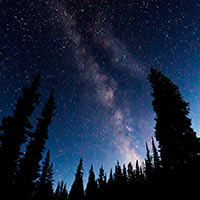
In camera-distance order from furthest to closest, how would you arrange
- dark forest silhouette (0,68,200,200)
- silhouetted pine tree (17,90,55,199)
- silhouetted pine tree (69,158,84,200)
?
1. silhouetted pine tree (69,158,84,200)
2. silhouetted pine tree (17,90,55,199)
3. dark forest silhouette (0,68,200,200)

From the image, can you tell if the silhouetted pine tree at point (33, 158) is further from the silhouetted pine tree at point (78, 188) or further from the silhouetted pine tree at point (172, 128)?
the silhouetted pine tree at point (78, 188)

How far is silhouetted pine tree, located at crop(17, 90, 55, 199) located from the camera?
1395 centimetres

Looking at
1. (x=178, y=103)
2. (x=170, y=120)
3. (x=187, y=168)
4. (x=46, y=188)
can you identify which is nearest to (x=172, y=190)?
(x=187, y=168)

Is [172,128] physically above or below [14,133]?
above

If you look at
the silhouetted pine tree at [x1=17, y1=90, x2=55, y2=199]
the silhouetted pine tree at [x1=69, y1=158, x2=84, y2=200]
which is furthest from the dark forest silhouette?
the silhouetted pine tree at [x1=69, y1=158, x2=84, y2=200]

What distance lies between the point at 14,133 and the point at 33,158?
16.8ft

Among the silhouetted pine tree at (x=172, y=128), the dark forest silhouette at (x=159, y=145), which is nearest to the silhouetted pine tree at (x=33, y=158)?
the dark forest silhouette at (x=159, y=145)

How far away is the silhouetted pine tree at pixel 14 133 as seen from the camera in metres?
11.7

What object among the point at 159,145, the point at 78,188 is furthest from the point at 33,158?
the point at 78,188

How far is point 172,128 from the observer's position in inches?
544

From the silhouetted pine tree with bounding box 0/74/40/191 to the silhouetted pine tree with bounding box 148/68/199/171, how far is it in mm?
14923

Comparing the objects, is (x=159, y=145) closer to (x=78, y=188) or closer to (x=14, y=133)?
(x=14, y=133)

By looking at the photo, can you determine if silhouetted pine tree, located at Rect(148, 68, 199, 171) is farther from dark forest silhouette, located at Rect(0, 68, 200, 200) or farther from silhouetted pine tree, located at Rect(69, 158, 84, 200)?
silhouetted pine tree, located at Rect(69, 158, 84, 200)

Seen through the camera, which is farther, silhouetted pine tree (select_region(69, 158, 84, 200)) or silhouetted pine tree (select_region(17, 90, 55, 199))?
silhouetted pine tree (select_region(69, 158, 84, 200))
